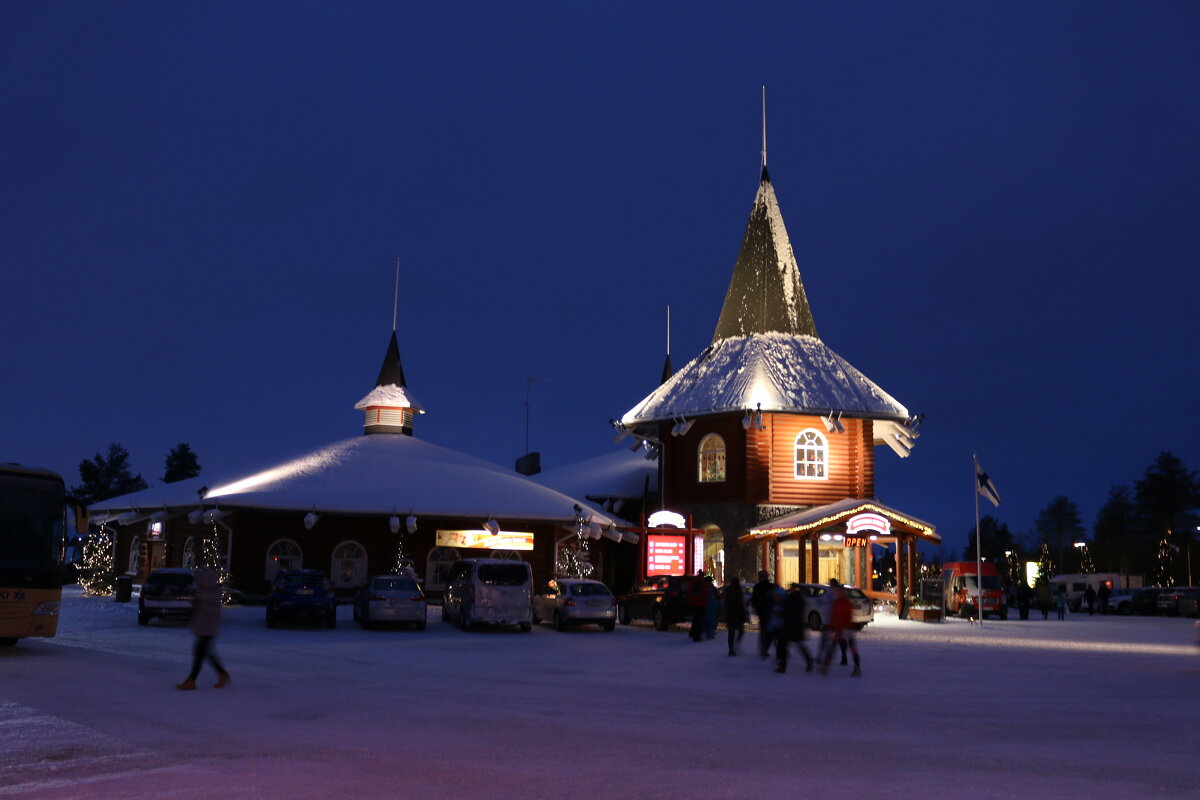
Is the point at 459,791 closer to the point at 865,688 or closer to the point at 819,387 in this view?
the point at 865,688

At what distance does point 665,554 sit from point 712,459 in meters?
9.05

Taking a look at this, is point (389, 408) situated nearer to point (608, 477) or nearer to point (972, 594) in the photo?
point (608, 477)

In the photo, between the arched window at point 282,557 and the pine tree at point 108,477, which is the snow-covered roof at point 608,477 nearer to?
the arched window at point 282,557

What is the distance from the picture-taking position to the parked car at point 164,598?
2880cm

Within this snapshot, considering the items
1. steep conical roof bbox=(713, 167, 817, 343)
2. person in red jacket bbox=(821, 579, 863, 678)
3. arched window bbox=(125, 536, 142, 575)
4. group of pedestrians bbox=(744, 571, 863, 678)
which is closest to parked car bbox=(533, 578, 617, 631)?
group of pedestrians bbox=(744, 571, 863, 678)

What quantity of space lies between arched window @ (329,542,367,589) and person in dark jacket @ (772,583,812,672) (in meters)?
23.5

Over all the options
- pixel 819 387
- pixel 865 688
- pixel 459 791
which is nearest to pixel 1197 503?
pixel 819 387

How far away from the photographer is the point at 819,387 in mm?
43812

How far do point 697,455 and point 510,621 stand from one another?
Answer: 1747 centimetres

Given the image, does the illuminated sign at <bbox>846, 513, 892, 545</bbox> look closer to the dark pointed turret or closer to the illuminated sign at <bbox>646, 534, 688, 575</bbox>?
the illuminated sign at <bbox>646, 534, 688, 575</bbox>

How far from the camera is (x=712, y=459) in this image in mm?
44406

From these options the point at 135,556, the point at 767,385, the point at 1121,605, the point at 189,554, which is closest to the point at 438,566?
the point at 189,554

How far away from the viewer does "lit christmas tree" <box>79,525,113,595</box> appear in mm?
43562

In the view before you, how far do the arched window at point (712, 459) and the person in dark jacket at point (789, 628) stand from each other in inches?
933
